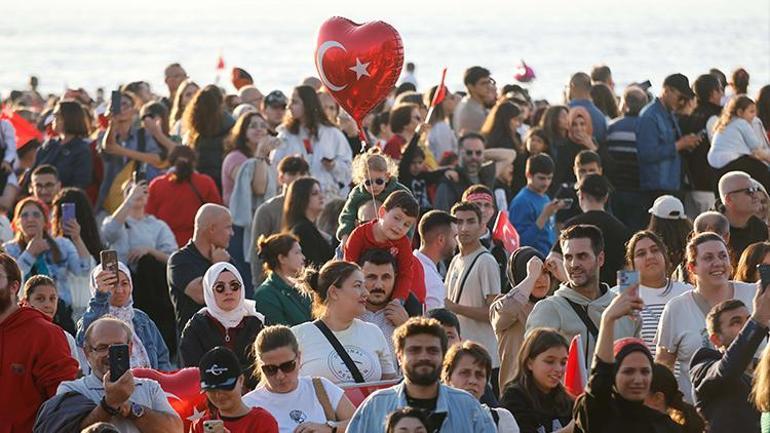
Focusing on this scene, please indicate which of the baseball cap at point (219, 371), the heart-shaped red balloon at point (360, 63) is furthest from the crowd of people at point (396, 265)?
the heart-shaped red balloon at point (360, 63)

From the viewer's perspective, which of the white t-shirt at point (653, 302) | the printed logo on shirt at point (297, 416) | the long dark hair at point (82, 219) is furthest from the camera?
the long dark hair at point (82, 219)

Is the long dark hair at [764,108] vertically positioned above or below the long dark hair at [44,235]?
above

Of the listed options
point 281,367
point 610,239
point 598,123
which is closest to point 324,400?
point 281,367

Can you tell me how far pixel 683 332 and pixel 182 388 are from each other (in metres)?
2.45

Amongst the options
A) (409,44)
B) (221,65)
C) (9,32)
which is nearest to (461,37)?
(409,44)

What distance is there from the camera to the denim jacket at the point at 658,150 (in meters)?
16.7

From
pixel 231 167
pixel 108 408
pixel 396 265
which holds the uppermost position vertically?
pixel 231 167

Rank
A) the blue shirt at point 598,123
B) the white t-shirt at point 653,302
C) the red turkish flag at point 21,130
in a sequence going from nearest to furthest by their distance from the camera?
1. the white t-shirt at point 653,302
2. the blue shirt at point 598,123
3. the red turkish flag at point 21,130

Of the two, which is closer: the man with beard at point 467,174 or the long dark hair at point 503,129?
the man with beard at point 467,174

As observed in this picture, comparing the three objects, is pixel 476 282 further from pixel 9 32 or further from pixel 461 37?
pixel 9 32

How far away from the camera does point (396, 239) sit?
39.4 ft

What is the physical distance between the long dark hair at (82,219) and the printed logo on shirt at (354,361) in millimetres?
4080

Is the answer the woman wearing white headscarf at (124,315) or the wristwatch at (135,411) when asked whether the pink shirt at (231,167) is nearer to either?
the woman wearing white headscarf at (124,315)

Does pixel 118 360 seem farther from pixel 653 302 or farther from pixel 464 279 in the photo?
pixel 464 279
